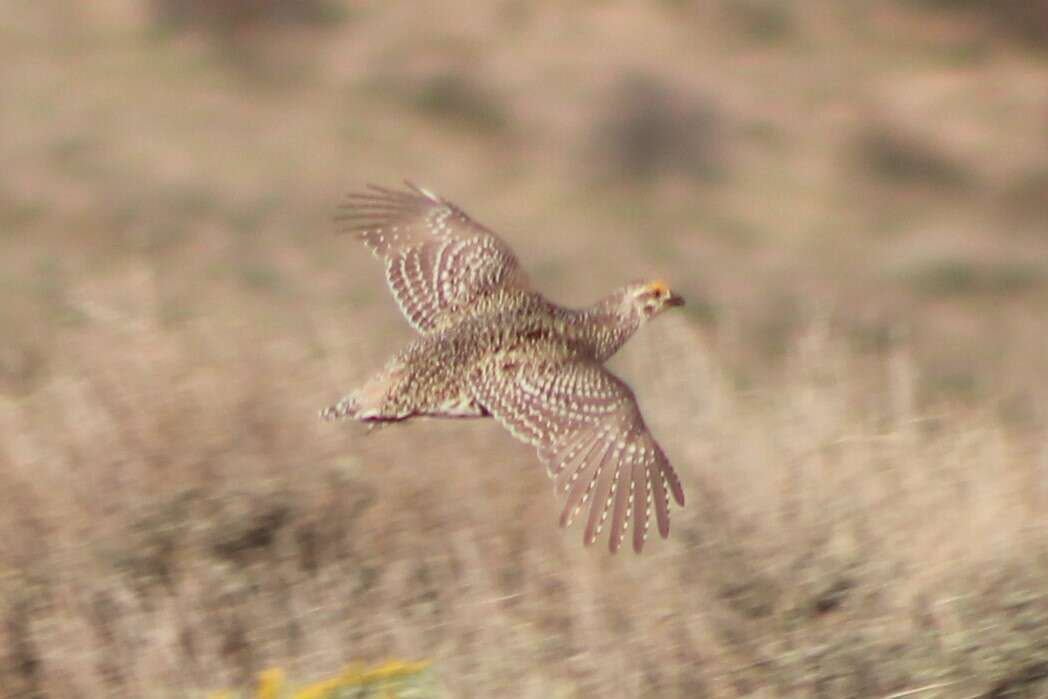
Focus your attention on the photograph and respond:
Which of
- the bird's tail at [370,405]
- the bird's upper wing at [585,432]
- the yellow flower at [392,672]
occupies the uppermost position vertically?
the bird's tail at [370,405]

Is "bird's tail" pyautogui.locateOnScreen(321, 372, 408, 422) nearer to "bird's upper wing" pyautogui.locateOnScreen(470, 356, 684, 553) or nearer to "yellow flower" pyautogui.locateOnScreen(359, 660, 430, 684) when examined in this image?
"bird's upper wing" pyautogui.locateOnScreen(470, 356, 684, 553)

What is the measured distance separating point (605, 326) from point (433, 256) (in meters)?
0.54

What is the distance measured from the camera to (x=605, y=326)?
575 centimetres

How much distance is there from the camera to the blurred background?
6.23 metres

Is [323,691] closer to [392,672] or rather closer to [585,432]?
[392,672]

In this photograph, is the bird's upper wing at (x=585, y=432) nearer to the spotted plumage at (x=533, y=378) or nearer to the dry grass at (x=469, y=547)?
the spotted plumage at (x=533, y=378)

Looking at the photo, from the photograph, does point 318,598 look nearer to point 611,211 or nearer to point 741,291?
point 741,291

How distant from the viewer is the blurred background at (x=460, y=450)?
6.23 meters

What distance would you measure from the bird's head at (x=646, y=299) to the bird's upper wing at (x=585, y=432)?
311mm

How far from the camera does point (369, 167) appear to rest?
17109mm

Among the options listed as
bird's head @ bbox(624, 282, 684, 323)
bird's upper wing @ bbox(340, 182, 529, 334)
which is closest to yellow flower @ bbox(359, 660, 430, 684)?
bird's upper wing @ bbox(340, 182, 529, 334)

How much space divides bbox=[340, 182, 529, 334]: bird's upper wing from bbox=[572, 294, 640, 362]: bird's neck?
0.21 metres

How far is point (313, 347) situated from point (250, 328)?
25 cm

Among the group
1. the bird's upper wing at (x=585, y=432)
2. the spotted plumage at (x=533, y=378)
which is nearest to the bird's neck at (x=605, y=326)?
the spotted plumage at (x=533, y=378)
